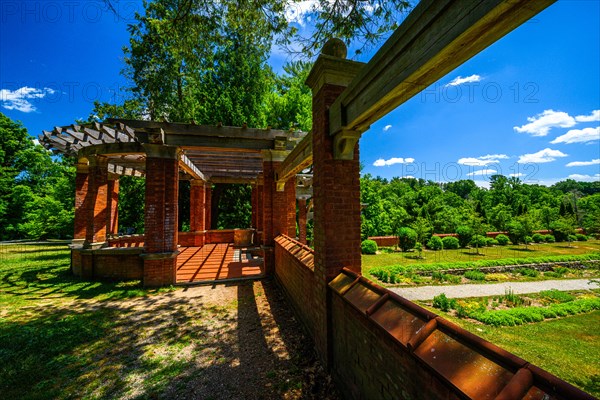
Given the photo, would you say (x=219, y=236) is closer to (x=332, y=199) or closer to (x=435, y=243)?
(x=332, y=199)

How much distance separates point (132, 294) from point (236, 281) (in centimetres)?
292

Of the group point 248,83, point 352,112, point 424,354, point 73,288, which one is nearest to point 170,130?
point 73,288

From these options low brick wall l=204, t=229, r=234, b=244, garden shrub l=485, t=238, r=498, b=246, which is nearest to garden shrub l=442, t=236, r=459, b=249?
garden shrub l=485, t=238, r=498, b=246

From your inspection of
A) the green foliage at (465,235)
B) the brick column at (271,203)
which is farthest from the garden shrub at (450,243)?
the brick column at (271,203)

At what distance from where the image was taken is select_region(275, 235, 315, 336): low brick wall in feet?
14.0

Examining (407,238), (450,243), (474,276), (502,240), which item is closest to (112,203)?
(474,276)

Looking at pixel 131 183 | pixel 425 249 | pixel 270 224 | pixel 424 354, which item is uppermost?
pixel 131 183

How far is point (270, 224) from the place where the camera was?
808 cm

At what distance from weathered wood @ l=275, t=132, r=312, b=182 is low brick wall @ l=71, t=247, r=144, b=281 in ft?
18.8

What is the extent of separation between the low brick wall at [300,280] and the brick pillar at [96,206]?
712 centimetres

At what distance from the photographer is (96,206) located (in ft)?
29.3

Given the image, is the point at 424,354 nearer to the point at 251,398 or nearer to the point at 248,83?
the point at 251,398

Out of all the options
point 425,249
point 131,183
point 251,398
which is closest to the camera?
point 251,398

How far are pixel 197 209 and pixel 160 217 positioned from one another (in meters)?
6.79
